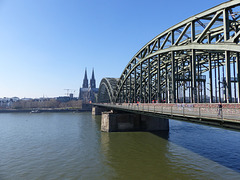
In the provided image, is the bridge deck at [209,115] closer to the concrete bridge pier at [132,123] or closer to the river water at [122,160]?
the river water at [122,160]

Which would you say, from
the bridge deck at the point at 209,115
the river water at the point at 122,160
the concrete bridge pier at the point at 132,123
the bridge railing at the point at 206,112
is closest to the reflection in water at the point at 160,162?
the river water at the point at 122,160

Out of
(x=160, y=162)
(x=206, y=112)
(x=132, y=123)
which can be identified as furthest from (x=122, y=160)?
(x=132, y=123)

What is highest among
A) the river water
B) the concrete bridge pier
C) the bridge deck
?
the bridge deck

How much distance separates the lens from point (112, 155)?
76.3ft

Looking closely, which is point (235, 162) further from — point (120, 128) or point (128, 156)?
point (120, 128)

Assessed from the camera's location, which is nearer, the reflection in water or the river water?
the reflection in water

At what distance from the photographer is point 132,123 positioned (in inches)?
1587

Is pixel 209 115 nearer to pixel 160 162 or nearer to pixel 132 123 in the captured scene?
pixel 160 162

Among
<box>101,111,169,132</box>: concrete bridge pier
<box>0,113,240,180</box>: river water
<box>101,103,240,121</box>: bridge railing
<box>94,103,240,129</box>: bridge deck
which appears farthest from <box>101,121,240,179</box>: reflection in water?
<box>101,111,169,132</box>: concrete bridge pier

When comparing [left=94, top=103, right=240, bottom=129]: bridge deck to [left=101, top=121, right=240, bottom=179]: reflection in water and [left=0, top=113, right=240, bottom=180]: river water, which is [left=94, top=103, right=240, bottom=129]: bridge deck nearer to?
[left=101, top=121, right=240, bottom=179]: reflection in water

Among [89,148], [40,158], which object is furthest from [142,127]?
[40,158]

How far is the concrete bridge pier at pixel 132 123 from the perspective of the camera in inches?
1565

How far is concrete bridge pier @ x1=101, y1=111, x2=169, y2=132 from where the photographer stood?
3976 cm

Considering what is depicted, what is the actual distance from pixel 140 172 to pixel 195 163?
6.60m
